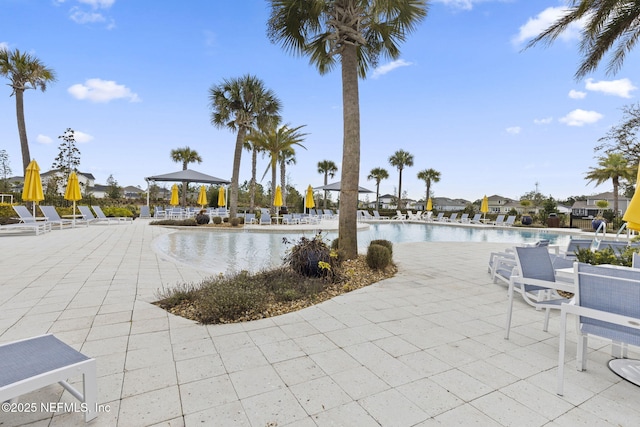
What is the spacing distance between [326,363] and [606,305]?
194 centimetres

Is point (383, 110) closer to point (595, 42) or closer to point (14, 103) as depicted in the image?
point (595, 42)

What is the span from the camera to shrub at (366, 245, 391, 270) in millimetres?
A: 5750

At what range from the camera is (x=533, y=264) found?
3215mm

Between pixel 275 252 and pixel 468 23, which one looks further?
pixel 468 23

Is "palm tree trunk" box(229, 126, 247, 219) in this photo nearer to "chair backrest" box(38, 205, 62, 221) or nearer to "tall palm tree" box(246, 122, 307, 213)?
"tall palm tree" box(246, 122, 307, 213)

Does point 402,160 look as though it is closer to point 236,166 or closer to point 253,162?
point 253,162

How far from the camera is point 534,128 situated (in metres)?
16.6

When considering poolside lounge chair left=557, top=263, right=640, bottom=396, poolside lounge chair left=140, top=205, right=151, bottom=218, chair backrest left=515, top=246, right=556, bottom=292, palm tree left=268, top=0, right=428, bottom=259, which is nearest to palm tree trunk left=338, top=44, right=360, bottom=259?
palm tree left=268, top=0, right=428, bottom=259

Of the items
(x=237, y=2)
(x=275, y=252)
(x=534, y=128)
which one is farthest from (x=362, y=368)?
(x=534, y=128)

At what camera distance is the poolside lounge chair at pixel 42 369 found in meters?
1.44

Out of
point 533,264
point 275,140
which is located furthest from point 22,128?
point 533,264

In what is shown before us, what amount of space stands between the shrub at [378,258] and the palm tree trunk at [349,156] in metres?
0.58

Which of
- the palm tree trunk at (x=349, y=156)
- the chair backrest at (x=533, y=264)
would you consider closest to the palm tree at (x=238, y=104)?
the palm tree trunk at (x=349, y=156)

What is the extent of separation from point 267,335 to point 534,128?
63.0 ft
